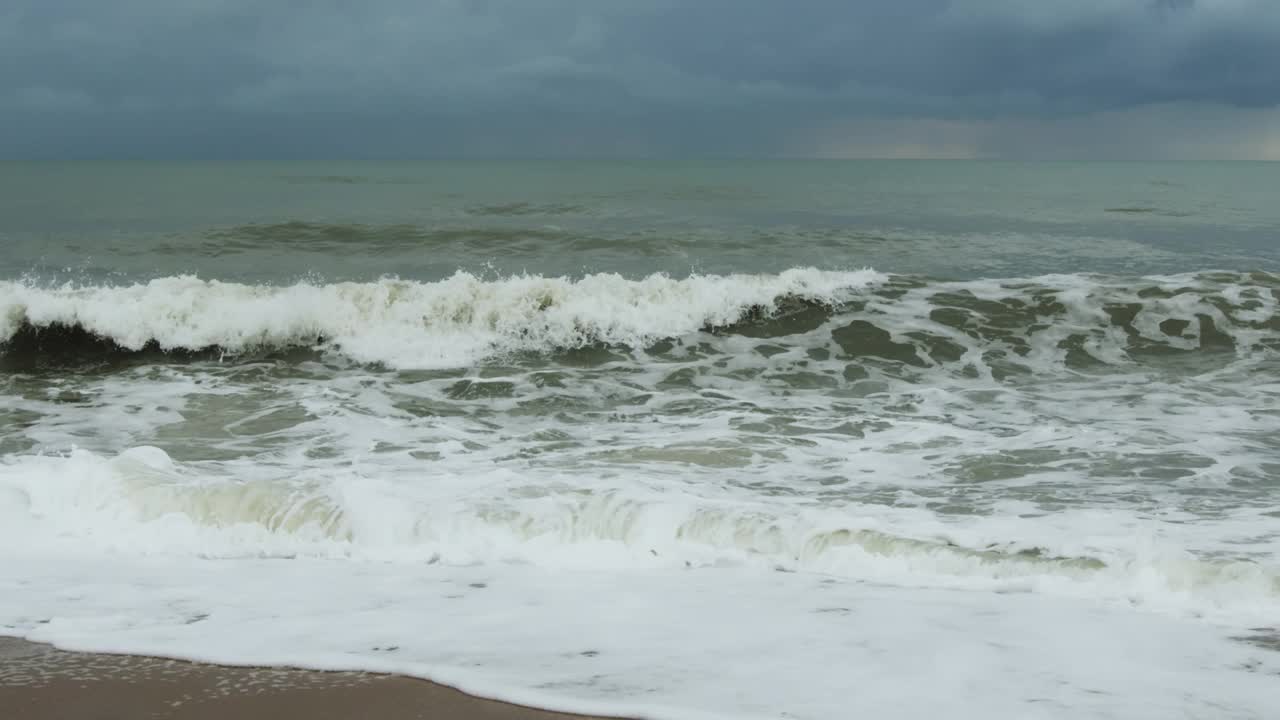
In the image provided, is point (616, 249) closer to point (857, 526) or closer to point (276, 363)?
point (276, 363)

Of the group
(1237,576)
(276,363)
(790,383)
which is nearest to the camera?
(1237,576)

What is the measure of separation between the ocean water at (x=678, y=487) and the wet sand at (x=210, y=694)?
0.39 feet

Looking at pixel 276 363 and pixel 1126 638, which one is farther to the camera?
pixel 276 363

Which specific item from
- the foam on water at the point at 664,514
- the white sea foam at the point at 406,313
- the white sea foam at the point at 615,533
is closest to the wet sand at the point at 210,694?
the foam on water at the point at 664,514

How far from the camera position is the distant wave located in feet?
37.2

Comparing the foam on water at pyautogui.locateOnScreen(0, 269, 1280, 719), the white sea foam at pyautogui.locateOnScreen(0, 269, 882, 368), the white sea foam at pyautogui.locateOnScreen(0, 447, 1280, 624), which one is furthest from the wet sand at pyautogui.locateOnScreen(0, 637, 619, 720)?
the white sea foam at pyautogui.locateOnScreen(0, 269, 882, 368)

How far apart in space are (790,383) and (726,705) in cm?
685

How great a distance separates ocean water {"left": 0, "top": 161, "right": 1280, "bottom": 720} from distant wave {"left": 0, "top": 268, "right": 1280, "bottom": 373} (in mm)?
54

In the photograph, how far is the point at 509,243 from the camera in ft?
70.3

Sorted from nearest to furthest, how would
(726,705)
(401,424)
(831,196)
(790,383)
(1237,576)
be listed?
(726,705) → (1237,576) → (401,424) → (790,383) → (831,196)

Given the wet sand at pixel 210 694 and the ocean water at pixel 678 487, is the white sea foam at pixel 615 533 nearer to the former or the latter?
the ocean water at pixel 678 487

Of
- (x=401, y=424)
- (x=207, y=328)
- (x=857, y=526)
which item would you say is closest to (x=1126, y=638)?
Answer: (x=857, y=526)

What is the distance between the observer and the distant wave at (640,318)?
37.2 ft

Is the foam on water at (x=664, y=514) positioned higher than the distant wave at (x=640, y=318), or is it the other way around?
the distant wave at (x=640, y=318)
